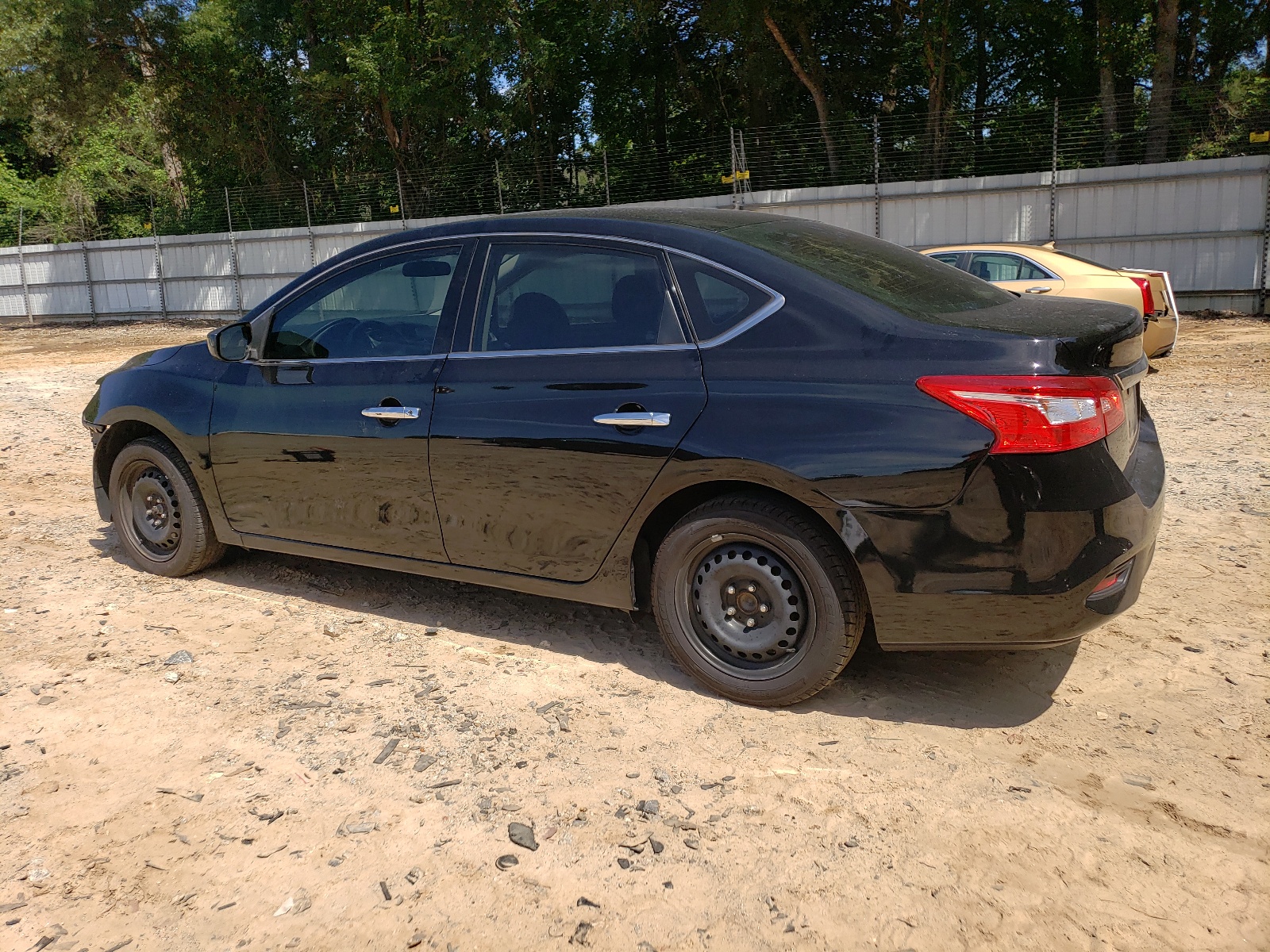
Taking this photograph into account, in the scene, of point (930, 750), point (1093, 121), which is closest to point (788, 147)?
point (1093, 121)

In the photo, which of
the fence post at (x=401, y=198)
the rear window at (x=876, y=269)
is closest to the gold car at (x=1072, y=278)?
the rear window at (x=876, y=269)

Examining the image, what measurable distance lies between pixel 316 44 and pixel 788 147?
12.2 meters

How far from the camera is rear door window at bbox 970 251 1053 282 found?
10859 millimetres

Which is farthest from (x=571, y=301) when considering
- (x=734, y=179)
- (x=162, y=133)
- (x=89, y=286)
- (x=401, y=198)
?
(x=162, y=133)

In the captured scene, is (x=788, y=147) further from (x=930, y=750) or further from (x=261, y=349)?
(x=930, y=750)

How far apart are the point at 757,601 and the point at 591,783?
847 millimetres

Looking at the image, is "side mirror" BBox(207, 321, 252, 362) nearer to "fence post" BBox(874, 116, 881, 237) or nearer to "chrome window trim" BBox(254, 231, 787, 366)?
"chrome window trim" BBox(254, 231, 787, 366)

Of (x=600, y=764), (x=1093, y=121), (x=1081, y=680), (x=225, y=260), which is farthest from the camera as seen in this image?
(x=225, y=260)

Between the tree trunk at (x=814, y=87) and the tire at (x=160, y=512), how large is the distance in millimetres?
17189

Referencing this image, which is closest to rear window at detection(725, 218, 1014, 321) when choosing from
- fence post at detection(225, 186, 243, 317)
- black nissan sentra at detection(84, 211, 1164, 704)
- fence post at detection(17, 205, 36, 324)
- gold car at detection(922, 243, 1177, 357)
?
black nissan sentra at detection(84, 211, 1164, 704)

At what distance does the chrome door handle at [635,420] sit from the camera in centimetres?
367

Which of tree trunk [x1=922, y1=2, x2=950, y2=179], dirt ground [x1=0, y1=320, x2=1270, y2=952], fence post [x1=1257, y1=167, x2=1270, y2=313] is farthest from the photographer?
tree trunk [x1=922, y1=2, x2=950, y2=179]

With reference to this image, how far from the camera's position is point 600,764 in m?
3.38

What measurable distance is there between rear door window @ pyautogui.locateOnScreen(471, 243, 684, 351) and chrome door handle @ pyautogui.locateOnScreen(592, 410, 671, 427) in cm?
27
